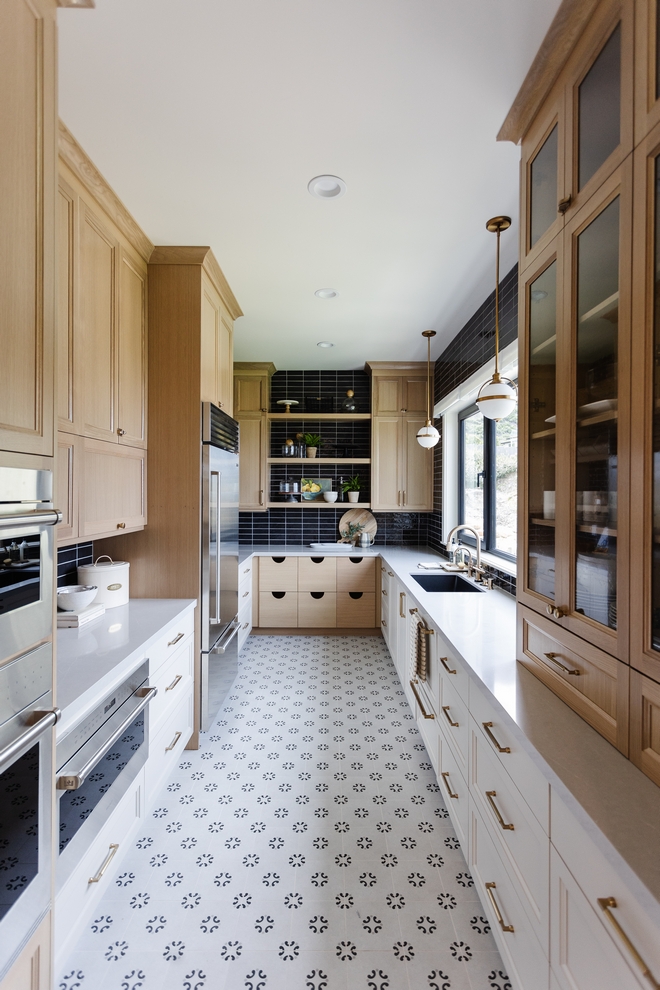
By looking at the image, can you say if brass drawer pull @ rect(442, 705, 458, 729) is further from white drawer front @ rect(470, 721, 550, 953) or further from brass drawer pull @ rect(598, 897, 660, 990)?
brass drawer pull @ rect(598, 897, 660, 990)

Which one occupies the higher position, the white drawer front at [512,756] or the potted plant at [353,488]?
the potted plant at [353,488]

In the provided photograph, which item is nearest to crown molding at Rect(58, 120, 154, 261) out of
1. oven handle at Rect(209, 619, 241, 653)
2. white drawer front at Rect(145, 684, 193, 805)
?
oven handle at Rect(209, 619, 241, 653)

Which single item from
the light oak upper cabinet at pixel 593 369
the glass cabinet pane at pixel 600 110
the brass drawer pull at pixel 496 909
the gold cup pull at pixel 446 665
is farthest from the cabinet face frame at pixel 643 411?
the gold cup pull at pixel 446 665

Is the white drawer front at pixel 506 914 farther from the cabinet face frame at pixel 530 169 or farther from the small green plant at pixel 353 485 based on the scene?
the small green plant at pixel 353 485

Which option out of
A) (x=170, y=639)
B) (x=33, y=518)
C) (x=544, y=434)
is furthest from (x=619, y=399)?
(x=170, y=639)

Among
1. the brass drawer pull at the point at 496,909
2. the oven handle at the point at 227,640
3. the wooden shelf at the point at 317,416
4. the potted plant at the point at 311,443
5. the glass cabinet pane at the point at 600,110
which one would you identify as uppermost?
the glass cabinet pane at the point at 600,110

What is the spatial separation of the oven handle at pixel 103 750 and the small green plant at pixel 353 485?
311 cm

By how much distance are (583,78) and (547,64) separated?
17 centimetres

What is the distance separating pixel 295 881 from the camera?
5.30ft

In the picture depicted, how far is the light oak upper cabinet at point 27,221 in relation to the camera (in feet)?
3.06

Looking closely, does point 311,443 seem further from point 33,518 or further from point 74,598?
point 33,518

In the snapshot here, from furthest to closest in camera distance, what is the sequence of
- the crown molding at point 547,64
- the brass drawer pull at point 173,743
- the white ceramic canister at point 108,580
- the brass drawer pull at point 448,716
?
1. the white ceramic canister at point 108,580
2. the brass drawer pull at point 173,743
3. the brass drawer pull at point 448,716
4. the crown molding at point 547,64

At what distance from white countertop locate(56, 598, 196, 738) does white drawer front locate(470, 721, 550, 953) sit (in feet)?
3.90

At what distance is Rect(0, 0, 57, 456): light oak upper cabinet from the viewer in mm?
932
